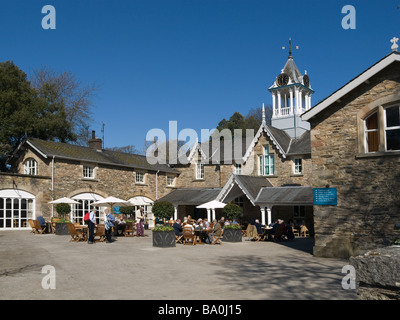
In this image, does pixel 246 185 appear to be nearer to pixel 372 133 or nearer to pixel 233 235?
pixel 233 235

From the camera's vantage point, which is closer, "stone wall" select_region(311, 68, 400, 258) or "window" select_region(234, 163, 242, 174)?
"stone wall" select_region(311, 68, 400, 258)

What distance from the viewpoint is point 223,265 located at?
11.6 m

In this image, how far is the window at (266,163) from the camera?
29.9 metres

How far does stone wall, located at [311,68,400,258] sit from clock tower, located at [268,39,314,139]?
1833cm

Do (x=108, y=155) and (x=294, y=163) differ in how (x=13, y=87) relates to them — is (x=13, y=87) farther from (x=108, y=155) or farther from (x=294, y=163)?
(x=294, y=163)

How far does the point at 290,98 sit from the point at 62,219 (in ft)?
66.2

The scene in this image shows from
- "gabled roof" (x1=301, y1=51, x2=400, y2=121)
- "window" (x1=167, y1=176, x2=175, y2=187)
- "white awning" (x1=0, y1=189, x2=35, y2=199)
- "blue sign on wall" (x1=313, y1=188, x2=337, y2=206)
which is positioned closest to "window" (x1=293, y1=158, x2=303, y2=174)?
"window" (x1=167, y1=176, x2=175, y2=187)

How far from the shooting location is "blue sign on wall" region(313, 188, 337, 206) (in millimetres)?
13523

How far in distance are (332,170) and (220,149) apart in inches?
822

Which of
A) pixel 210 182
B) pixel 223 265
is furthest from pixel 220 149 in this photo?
pixel 223 265

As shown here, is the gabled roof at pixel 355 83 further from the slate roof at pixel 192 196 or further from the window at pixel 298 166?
the slate roof at pixel 192 196

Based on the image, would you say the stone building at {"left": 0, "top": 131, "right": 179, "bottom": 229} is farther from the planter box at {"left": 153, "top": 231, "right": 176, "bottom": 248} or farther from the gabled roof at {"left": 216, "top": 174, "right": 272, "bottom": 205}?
the planter box at {"left": 153, "top": 231, "right": 176, "bottom": 248}

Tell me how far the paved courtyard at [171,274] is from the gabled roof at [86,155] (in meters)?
12.4

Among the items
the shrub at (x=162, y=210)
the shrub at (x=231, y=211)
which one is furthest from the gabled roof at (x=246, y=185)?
the shrub at (x=162, y=210)
